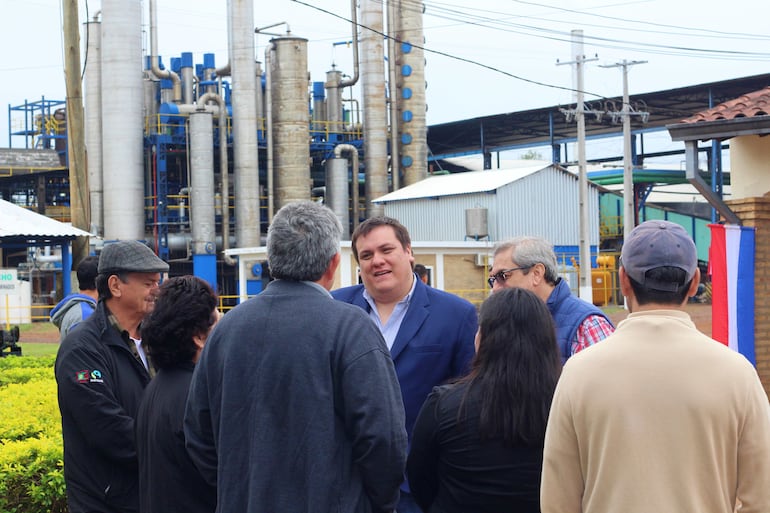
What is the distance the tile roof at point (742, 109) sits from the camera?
28.9 ft

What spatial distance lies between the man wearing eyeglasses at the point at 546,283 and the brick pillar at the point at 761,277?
510cm

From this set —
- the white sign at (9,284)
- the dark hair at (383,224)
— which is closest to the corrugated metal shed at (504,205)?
the white sign at (9,284)

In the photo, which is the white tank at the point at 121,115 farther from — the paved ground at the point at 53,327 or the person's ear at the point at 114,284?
the person's ear at the point at 114,284

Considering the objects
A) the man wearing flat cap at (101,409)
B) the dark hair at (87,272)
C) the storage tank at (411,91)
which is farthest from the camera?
the storage tank at (411,91)

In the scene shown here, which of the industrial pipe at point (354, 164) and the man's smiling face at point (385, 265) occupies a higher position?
the industrial pipe at point (354, 164)

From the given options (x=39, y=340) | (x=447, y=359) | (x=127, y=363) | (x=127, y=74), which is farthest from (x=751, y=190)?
(x=127, y=74)

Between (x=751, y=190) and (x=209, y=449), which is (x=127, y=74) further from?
(x=209, y=449)

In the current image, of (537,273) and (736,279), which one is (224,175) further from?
(537,273)

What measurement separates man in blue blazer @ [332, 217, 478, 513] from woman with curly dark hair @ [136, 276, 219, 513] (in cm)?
98

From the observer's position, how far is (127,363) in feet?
14.2

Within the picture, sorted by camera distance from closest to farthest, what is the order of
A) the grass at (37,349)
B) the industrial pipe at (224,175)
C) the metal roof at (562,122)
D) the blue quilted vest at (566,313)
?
the blue quilted vest at (566,313) → the grass at (37,349) → the industrial pipe at (224,175) → the metal roof at (562,122)

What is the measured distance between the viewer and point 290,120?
3662cm

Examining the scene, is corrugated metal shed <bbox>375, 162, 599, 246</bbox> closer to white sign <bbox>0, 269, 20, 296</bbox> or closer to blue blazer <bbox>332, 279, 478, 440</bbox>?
white sign <bbox>0, 269, 20, 296</bbox>

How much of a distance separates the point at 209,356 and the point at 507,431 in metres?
1.07
